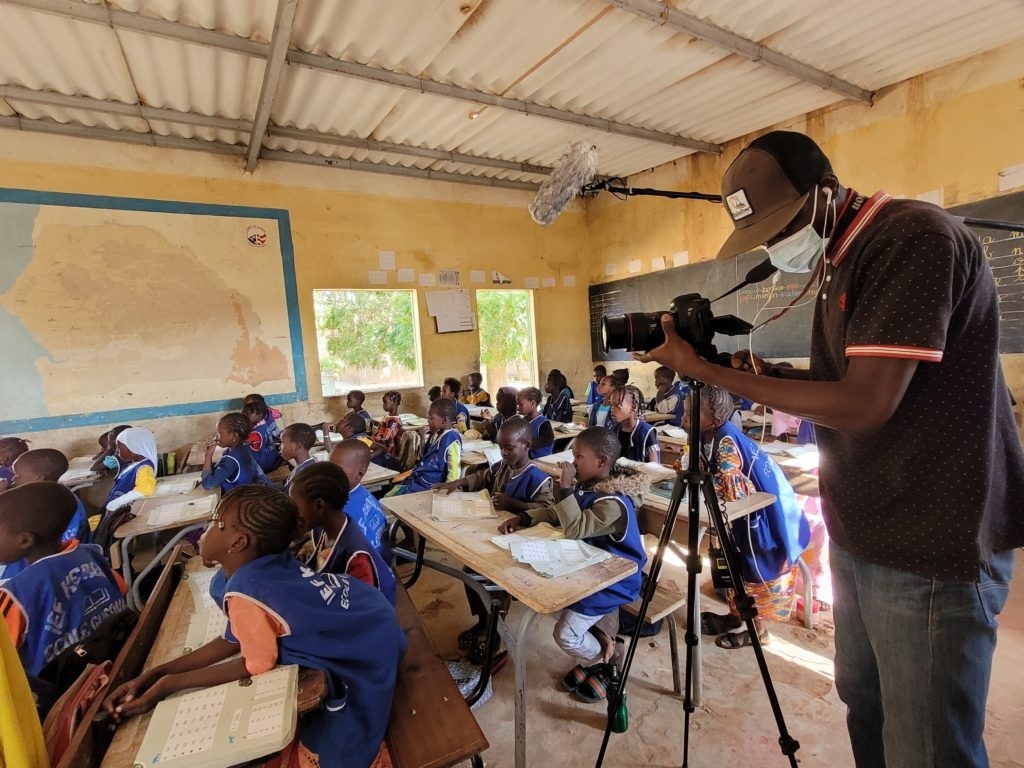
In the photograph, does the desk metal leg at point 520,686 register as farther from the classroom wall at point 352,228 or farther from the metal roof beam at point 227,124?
the metal roof beam at point 227,124

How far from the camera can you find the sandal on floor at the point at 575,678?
202cm

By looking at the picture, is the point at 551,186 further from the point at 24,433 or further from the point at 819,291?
the point at 24,433

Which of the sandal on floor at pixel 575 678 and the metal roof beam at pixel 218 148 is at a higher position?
the metal roof beam at pixel 218 148

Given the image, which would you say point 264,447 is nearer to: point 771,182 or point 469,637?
Result: point 469,637

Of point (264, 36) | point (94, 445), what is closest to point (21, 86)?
point (264, 36)

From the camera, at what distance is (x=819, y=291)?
97cm

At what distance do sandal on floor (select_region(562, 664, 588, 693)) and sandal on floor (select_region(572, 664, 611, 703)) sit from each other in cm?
1

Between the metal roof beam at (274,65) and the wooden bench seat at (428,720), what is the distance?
3162 millimetres

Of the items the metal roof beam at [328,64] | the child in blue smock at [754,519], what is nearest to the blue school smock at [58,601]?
the child in blue smock at [754,519]

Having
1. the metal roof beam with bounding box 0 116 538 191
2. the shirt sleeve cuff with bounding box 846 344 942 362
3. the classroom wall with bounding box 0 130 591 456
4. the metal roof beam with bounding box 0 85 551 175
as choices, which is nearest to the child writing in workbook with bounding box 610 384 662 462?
the shirt sleeve cuff with bounding box 846 344 942 362

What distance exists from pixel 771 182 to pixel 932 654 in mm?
855

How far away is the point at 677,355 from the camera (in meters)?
0.96

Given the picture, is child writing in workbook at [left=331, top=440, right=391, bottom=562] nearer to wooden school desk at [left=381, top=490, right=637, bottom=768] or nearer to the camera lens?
wooden school desk at [left=381, top=490, right=637, bottom=768]

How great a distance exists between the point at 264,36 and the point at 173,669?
11.8 feet
